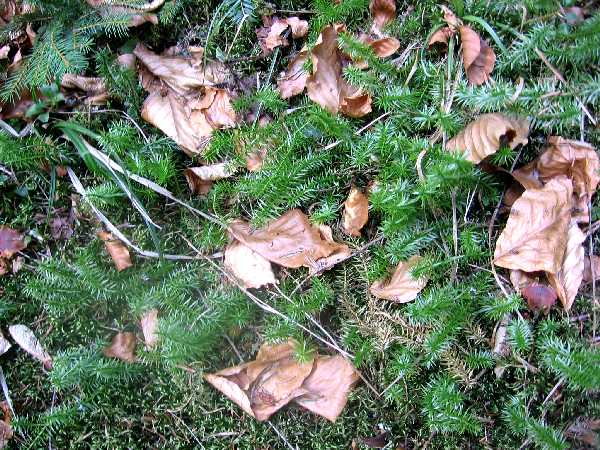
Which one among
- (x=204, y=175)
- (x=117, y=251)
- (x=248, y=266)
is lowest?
(x=248, y=266)

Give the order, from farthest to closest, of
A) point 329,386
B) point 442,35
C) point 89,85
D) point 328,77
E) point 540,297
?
point 89,85
point 328,77
point 442,35
point 329,386
point 540,297

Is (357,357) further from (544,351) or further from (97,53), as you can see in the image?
(97,53)

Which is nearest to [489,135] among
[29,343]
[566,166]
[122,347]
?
[566,166]

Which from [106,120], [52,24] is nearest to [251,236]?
[106,120]

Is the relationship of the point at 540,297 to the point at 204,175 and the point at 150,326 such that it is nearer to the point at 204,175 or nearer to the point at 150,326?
the point at 204,175

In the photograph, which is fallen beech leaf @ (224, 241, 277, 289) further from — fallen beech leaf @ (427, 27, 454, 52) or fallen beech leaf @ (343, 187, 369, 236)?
fallen beech leaf @ (427, 27, 454, 52)
